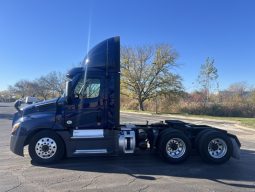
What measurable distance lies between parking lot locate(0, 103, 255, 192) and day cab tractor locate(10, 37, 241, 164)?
1.18ft

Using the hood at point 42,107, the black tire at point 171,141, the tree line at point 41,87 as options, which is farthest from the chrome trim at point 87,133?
the tree line at point 41,87

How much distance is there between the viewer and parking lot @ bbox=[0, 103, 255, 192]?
6211 millimetres

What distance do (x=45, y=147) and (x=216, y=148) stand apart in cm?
481

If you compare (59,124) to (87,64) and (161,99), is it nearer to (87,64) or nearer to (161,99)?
(87,64)

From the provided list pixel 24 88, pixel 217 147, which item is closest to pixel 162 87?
pixel 217 147

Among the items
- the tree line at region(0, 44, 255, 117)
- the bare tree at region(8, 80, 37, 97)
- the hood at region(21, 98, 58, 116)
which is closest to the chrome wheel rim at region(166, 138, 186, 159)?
the hood at region(21, 98, 58, 116)

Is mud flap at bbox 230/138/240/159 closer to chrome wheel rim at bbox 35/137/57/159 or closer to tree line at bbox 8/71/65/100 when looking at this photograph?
chrome wheel rim at bbox 35/137/57/159

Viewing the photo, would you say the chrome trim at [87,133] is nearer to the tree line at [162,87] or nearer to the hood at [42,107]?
the hood at [42,107]

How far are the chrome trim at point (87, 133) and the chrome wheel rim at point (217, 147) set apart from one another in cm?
312

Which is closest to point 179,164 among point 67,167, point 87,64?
point 67,167

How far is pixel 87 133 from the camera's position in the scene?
324 inches

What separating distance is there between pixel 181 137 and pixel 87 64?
339 cm

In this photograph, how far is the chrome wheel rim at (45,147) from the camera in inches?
319

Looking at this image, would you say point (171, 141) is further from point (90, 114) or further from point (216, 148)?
point (90, 114)
